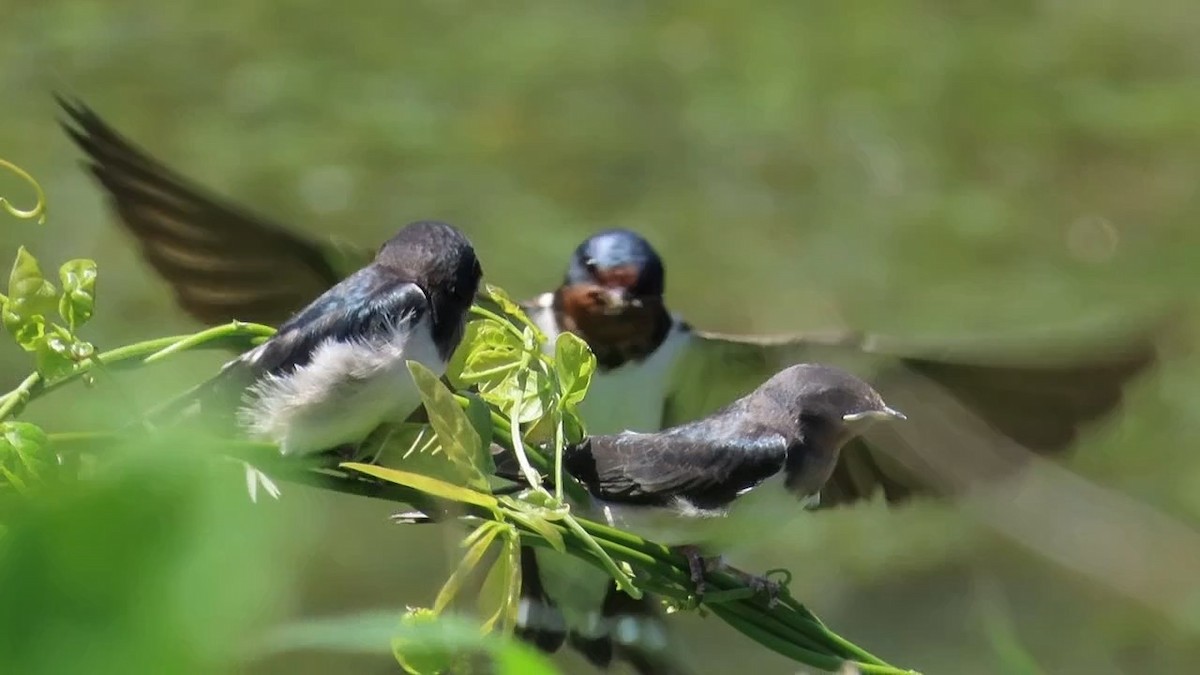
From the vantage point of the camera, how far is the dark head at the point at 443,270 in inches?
34.6

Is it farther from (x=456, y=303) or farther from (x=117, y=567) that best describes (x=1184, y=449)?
(x=117, y=567)

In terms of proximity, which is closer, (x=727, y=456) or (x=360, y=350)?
(x=360, y=350)

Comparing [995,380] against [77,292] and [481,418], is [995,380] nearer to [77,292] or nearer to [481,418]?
[481,418]

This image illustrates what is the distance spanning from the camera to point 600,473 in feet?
3.18

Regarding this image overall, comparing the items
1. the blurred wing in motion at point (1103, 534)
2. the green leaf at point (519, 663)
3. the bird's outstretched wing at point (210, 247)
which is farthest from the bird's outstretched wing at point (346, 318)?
the blurred wing in motion at point (1103, 534)

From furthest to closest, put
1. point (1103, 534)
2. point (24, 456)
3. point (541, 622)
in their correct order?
point (1103, 534)
point (541, 622)
point (24, 456)

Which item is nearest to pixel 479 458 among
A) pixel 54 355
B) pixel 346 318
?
pixel 54 355

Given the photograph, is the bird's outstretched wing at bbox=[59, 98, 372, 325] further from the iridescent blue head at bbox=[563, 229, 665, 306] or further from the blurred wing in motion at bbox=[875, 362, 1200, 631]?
the blurred wing in motion at bbox=[875, 362, 1200, 631]

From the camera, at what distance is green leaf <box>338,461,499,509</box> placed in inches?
19.2

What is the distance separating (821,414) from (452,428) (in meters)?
0.53

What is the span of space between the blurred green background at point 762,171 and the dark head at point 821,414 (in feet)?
5.13

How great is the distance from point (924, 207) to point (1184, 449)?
83cm

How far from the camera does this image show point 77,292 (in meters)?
0.53

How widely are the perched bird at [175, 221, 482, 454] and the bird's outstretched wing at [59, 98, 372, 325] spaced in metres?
0.46
